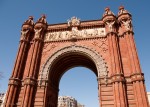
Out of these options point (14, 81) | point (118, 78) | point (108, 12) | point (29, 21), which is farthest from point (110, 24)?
point (14, 81)

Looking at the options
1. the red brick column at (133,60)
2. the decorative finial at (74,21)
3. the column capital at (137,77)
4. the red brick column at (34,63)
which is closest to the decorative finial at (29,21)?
the red brick column at (34,63)

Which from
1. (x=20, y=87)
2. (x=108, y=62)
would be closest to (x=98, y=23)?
(x=108, y=62)

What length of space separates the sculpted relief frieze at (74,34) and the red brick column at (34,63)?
112 cm

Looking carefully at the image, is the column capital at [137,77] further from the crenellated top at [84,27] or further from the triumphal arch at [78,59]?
the crenellated top at [84,27]

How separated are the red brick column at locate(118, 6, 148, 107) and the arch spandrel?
289cm

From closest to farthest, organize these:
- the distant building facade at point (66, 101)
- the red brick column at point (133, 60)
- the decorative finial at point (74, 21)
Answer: the red brick column at point (133, 60), the decorative finial at point (74, 21), the distant building facade at point (66, 101)

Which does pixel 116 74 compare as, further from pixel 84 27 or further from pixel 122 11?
pixel 122 11

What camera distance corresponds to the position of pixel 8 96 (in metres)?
16.9

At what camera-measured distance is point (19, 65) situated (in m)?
18.8

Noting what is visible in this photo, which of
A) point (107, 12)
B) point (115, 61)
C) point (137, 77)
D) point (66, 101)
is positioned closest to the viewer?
point (137, 77)

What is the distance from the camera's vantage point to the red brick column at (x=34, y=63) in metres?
16.5

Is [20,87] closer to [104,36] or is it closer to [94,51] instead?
[94,51]

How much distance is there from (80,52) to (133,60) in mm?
5999

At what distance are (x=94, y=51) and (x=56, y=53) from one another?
4573mm
